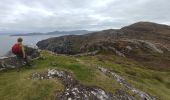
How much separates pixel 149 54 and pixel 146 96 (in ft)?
254

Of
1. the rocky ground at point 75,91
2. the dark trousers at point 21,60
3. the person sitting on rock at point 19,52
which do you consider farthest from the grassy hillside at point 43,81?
the person sitting on rock at point 19,52

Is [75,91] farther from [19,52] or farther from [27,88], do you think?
[19,52]

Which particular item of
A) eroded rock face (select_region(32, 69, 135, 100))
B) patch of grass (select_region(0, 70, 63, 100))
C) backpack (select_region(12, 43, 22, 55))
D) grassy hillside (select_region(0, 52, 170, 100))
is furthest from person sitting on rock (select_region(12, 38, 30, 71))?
eroded rock face (select_region(32, 69, 135, 100))

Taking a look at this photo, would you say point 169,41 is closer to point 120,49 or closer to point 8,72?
point 120,49

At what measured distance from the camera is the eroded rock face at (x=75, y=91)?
1112 inches

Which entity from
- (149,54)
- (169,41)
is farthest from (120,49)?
(169,41)

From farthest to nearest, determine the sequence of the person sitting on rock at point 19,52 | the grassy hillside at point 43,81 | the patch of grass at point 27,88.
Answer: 1. the person sitting on rock at point 19,52
2. the grassy hillside at point 43,81
3. the patch of grass at point 27,88

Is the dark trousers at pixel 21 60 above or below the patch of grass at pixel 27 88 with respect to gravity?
above

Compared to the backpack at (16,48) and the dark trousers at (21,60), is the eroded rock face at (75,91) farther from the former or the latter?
the backpack at (16,48)

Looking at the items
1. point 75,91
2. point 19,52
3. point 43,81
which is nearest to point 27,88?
point 43,81

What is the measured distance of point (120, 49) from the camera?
109 metres

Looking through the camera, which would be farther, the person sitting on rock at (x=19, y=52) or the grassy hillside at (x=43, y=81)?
the person sitting on rock at (x=19, y=52)

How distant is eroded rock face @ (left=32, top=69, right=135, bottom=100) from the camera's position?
28234 millimetres

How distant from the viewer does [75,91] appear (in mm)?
28797
